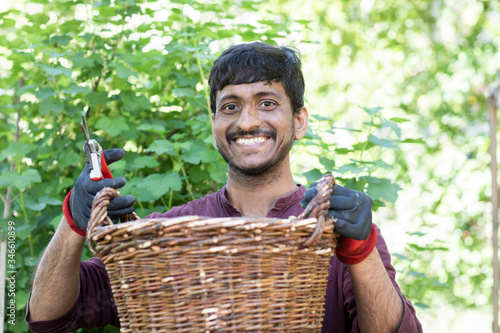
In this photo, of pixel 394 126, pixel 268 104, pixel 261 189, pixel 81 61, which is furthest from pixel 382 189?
pixel 81 61

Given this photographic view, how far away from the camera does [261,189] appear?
198 centimetres

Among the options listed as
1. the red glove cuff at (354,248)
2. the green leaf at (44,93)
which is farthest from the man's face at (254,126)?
the green leaf at (44,93)

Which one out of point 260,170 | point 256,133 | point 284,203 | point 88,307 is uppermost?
point 256,133

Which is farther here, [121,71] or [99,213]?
[121,71]

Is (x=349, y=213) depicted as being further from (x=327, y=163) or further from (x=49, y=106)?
(x=49, y=106)

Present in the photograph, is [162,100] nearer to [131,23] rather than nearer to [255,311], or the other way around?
[131,23]

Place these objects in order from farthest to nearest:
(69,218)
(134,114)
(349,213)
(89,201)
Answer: (134,114), (69,218), (89,201), (349,213)

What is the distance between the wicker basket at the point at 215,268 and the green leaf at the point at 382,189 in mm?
1144

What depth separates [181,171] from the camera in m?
2.73

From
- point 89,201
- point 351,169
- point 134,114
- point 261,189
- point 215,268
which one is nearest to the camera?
point 215,268

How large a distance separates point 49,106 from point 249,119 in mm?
1163

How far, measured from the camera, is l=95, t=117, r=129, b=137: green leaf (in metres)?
2.55

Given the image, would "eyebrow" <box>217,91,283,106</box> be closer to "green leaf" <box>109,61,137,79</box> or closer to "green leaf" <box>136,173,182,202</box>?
"green leaf" <box>136,173,182,202</box>

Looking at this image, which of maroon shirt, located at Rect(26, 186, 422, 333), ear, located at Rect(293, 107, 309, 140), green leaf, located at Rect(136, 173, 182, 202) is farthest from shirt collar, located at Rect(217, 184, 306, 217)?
green leaf, located at Rect(136, 173, 182, 202)
